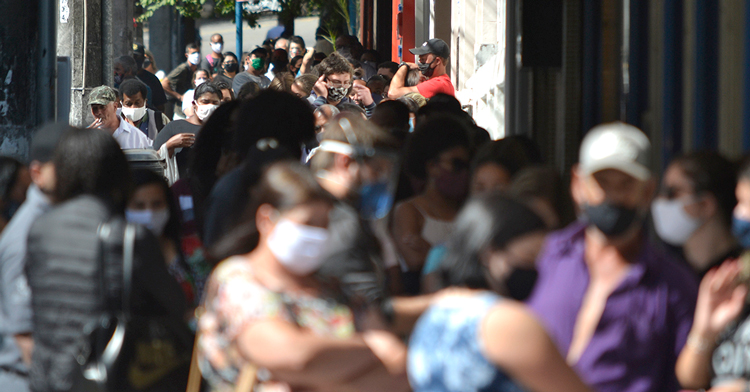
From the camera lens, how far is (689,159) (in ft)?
11.8

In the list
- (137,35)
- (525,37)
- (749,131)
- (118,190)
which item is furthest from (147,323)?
(137,35)

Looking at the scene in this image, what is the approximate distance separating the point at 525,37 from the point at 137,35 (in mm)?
24715

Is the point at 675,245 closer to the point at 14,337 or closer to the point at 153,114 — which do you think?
the point at 14,337

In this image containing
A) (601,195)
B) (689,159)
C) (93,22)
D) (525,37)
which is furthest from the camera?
(93,22)

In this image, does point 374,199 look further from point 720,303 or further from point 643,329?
point 720,303

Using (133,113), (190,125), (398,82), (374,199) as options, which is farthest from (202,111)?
(374,199)

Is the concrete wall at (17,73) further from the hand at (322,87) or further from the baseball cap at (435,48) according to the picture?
the baseball cap at (435,48)

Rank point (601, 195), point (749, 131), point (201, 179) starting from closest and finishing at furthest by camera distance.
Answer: point (601, 195)
point (749, 131)
point (201, 179)

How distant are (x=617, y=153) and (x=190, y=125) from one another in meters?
4.81

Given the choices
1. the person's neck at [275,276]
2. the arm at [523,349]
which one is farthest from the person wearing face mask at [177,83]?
the arm at [523,349]

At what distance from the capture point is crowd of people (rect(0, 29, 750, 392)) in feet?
8.85

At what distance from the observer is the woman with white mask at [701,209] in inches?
137

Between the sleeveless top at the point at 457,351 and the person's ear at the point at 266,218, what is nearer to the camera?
the sleeveless top at the point at 457,351

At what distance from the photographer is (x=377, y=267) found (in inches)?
143
